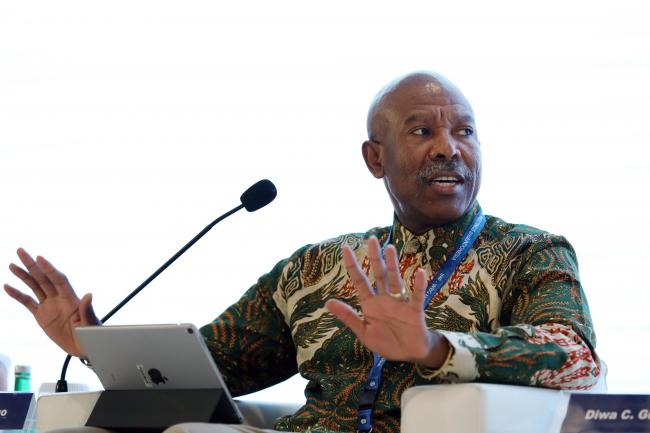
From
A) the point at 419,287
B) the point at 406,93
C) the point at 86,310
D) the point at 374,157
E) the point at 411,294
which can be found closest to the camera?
the point at 419,287

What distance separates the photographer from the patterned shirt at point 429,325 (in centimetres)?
245

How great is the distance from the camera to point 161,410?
8.90 feet

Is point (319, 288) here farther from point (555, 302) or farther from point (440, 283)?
point (555, 302)

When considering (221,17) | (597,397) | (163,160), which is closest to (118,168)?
(163,160)

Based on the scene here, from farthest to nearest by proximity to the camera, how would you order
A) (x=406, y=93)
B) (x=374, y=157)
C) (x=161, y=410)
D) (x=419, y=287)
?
(x=374, y=157)
(x=406, y=93)
(x=161, y=410)
(x=419, y=287)

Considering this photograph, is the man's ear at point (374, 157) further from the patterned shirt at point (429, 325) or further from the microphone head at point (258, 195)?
the microphone head at point (258, 195)

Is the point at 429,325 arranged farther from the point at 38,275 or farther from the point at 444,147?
the point at 38,275

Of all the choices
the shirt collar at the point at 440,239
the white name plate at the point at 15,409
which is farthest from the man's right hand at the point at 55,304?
the shirt collar at the point at 440,239

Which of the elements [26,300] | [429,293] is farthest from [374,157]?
[26,300]

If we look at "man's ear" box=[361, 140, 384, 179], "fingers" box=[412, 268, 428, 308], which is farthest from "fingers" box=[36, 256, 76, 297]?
"fingers" box=[412, 268, 428, 308]

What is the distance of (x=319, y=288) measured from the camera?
321 cm

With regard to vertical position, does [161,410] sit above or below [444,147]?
below

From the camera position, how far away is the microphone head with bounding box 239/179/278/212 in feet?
10.5

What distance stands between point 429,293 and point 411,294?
11 centimetres
